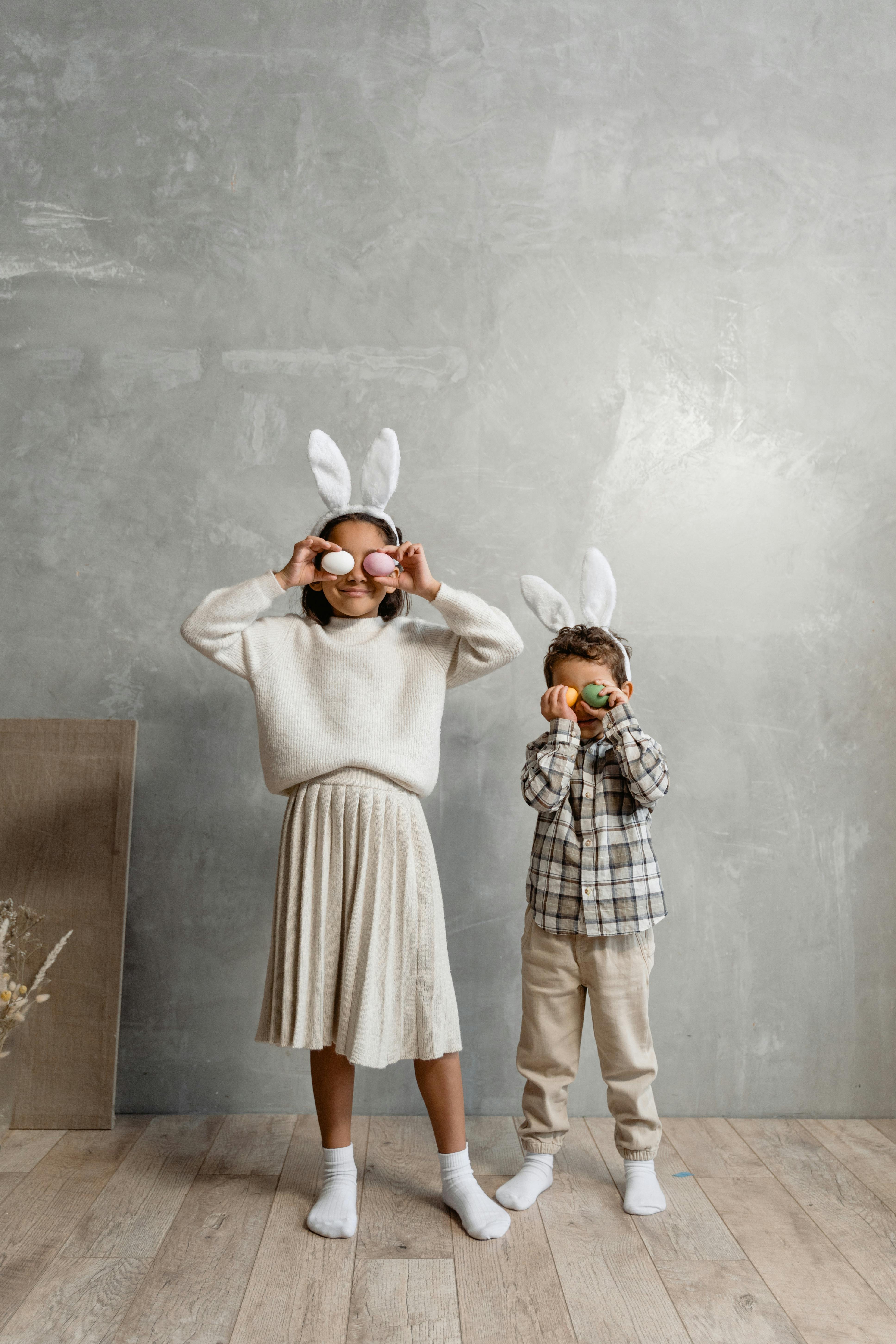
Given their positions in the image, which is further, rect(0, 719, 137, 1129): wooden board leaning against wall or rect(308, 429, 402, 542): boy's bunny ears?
rect(0, 719, 137, 1129): wooden board leaning against wall

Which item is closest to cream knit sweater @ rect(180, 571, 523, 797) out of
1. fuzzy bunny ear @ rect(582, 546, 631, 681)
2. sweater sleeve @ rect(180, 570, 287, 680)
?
sweater sleeve @ rect(180, 570, 287, 680)

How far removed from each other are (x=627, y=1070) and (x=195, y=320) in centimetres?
195

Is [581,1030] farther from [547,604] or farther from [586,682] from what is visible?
[547,604]

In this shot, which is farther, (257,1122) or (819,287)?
(819,287)

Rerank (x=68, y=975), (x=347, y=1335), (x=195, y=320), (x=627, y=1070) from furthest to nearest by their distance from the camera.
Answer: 1. (x=195, y=320)
2. (x=68, y=975)
3. (x=627, y=1070)
4. (x=347, y=1335)

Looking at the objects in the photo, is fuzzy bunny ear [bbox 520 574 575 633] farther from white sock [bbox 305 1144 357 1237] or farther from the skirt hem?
white sock [bbox 305 1144 357 1237]

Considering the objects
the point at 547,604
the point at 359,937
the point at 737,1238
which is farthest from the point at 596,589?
the point at 737,1238

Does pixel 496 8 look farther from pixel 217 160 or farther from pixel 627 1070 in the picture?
pixel 627 1070

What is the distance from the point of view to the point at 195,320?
2.37 meters

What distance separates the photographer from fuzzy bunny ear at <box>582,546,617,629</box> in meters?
2.00

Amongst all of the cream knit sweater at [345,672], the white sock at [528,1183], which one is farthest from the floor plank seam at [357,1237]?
the cream knit sweater at [345,672]

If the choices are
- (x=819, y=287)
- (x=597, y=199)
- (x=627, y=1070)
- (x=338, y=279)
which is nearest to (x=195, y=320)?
(x=338, y=279)

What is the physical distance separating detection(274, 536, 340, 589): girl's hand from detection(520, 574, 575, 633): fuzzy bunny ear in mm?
417

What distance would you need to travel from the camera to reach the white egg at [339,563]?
1779mm
